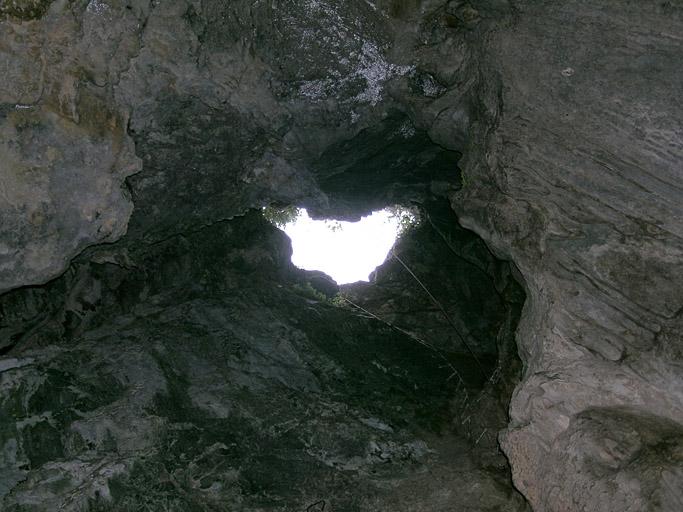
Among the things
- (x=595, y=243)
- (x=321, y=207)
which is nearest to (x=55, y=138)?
(x=321, y=207)

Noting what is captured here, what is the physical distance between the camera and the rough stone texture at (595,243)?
5031mm

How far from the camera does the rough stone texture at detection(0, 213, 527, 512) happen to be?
19.3 feet

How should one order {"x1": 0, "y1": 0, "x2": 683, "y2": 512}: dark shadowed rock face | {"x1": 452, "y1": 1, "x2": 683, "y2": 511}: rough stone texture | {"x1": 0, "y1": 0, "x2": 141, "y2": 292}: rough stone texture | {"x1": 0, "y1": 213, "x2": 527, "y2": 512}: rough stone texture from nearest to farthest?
{"x1": 452, "y1": 1, "x2": 683, "y2": 511}: rough stone texture, {"x1": 0, "y1": 0, "x2": 683, "y2": 512}: dark shadowed rock face, {"x1": 0, "y1": 0, "x2": 141, "y2": 292}: rough stone texture, {"x1": 0, "y1": 213, "x2": 527, "y2": 512}: rough stone texture

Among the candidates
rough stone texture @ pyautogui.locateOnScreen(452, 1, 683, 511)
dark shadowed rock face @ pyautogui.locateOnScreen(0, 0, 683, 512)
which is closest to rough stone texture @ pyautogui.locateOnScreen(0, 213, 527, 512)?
dark shadowed rock face @ pyautogui.locateOnScreen(0, 0, 683, 512)

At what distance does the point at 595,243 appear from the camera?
540 centimetres

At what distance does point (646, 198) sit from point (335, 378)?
4.48 metres

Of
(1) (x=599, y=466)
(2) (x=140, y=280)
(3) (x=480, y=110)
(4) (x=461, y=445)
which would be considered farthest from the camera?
(2) (x=140, y=280)

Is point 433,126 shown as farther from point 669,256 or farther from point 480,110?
point 669,256

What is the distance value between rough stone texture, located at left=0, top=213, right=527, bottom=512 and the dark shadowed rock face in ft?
0.11

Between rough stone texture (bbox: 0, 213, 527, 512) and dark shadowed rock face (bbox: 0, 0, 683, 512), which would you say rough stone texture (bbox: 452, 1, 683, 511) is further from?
rough stone texture (bbox: 0, 213, 527, 512)

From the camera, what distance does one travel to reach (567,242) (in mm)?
5613

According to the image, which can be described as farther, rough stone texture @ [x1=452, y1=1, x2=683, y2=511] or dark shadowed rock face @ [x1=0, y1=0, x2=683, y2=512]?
dark shadowed rock face @ [x1=0, y1=0, x2=683, y2=512]

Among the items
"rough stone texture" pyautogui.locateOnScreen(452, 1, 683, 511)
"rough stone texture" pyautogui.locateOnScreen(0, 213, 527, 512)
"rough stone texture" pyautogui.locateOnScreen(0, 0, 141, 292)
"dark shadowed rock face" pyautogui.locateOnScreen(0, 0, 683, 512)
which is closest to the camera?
"rough stone texture" pyautogui.locateOnScreen(452, 1, 683, 511)

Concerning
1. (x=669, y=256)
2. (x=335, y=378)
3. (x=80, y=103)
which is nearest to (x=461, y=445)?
(x=335, y=378)
